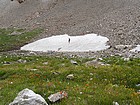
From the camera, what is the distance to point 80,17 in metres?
64.3

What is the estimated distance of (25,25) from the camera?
6862cm

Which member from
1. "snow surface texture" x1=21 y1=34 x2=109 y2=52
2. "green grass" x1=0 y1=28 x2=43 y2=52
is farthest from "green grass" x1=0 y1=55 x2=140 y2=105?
"green grass" x1=0 y1=28 x2=43 y2=52

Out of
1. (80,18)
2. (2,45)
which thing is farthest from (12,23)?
(2,45)

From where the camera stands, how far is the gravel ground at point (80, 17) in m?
40.9

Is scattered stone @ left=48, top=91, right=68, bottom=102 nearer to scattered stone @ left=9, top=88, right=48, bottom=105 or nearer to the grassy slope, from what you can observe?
the grassy slope

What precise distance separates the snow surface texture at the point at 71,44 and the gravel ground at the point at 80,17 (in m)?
1.67

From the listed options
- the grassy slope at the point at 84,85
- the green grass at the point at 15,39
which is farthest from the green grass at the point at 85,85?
the green grass at the point at 15,39

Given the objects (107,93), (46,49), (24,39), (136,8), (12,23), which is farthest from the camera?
(12,23)

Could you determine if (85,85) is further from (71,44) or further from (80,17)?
(80,17)

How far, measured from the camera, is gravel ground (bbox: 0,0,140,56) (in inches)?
1610

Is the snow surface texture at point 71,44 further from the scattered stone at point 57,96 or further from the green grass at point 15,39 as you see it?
the scattered stone at point 57,96

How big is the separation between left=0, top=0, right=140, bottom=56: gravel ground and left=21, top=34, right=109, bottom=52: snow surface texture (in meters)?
1.67

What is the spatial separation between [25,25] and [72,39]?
2784 centimetres

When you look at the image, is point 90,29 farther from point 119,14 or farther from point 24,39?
point 24,39
